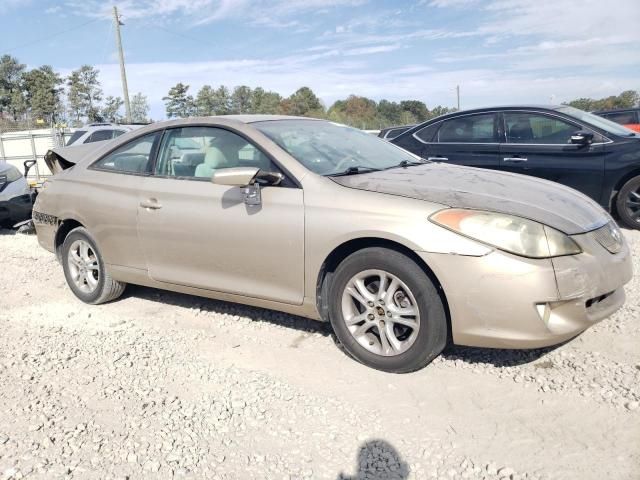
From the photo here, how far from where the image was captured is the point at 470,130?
7617 millimetres

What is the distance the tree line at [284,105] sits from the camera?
5003 cm

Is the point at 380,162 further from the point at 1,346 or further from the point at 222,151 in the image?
the point at 1,346

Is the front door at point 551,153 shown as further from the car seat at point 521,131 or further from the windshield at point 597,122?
the windshield at point 597,122

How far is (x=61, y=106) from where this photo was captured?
178ft

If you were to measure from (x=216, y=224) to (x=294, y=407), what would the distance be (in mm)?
1412

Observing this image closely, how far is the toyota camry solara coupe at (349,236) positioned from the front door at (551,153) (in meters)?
3.21

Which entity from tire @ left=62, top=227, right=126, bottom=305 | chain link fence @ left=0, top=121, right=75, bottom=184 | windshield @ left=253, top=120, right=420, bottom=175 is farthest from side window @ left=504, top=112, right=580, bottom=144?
chain link fence @ left=0, top=121, right=75, bottom=184

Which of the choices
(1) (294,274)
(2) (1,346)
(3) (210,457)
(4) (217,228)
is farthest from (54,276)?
(3) (210,457)

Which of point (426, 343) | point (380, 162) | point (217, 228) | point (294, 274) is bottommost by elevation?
point (426, 343)

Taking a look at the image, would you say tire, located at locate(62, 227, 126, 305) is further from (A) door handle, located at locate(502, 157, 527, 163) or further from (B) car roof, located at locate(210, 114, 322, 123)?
(A) door handle, located at locate(502, 157, 527, 163)

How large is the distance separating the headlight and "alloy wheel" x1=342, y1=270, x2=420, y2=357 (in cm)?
46

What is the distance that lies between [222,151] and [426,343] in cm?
199

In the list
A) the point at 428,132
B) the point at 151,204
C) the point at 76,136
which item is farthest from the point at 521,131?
the point at 76,136

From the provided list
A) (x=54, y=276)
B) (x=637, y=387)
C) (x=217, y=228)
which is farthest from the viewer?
(x=54, y=276)
